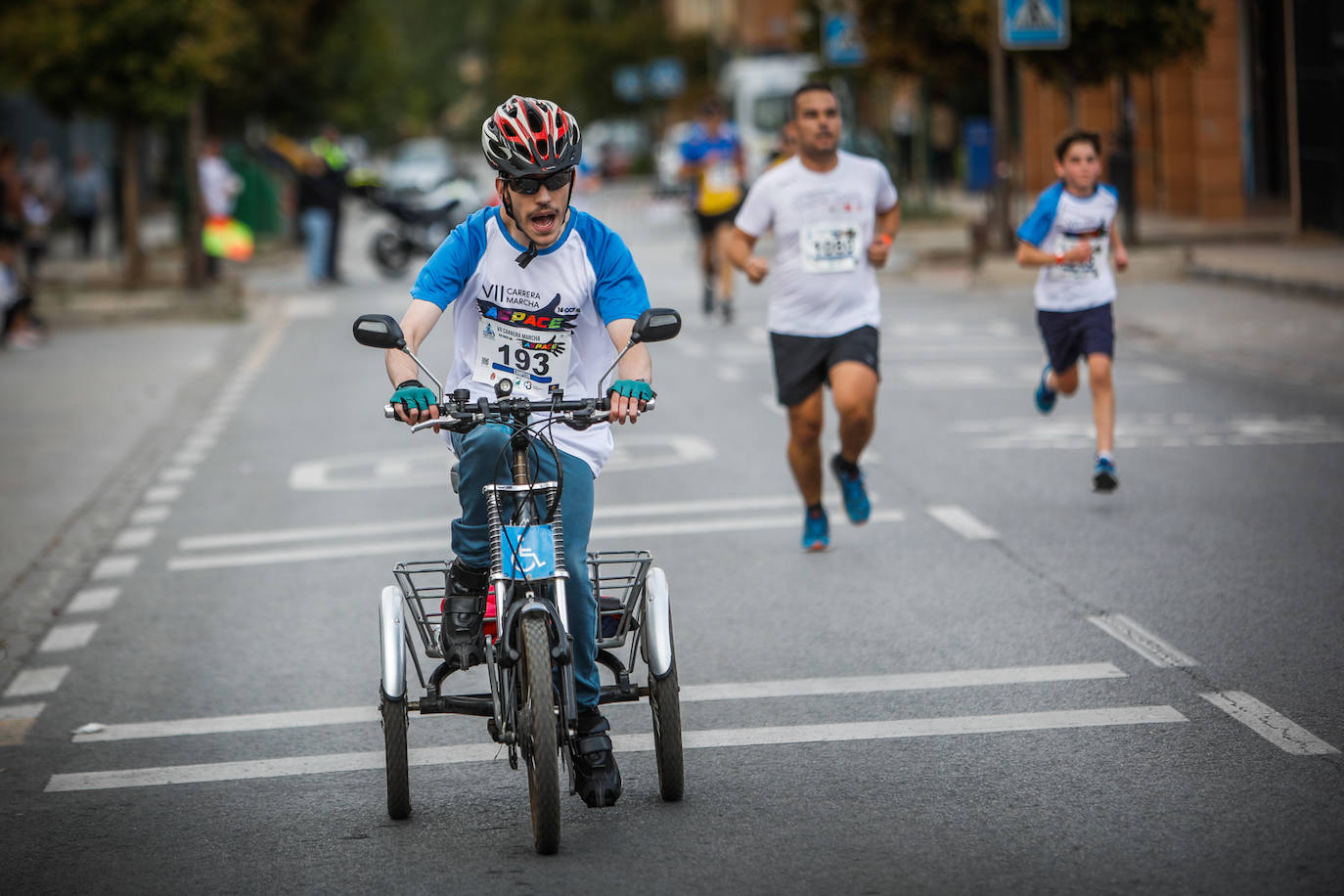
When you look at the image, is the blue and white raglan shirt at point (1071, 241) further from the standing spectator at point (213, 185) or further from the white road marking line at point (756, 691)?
the standing spectator at point (213, 185)

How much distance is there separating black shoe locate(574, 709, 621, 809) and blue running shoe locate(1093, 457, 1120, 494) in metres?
5.26

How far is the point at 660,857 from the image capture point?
5.16 m

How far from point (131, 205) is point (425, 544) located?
56.0 feet

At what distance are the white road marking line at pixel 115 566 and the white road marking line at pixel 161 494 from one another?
1.60 meters

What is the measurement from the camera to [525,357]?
5688 millimetres

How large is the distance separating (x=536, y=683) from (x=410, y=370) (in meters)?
0.94

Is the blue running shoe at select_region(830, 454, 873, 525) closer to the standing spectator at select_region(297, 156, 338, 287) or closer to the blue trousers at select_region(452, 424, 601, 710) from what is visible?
the blue trousers at select_region(452, 424, 601, 710)

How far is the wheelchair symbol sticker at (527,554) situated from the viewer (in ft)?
17.3

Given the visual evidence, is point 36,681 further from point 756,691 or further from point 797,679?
point 797,679

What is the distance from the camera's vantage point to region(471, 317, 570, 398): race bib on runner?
18.7 ft

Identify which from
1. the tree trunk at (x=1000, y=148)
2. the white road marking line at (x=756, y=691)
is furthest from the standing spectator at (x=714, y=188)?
the white road marking line at (x=756, y=691)

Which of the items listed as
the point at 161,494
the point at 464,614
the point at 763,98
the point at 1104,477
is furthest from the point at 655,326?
the point at 763,98

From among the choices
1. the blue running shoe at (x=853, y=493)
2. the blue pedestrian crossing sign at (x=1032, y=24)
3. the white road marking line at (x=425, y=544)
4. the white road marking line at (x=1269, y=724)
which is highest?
the blue pedestrian crossing sign at (x=1032, y=24)

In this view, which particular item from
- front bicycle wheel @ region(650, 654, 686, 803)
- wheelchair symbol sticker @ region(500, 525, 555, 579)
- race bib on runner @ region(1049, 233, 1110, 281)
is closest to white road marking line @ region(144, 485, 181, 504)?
race bib on runner @ region(1049, 233, 1110, 281)
